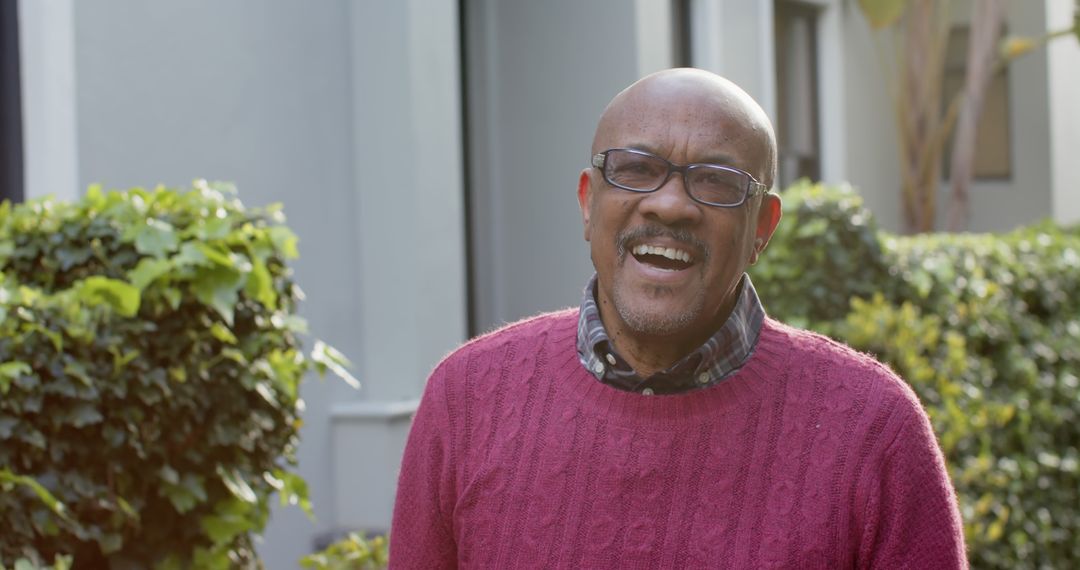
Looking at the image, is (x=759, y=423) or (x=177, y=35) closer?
(x=759, y=423)

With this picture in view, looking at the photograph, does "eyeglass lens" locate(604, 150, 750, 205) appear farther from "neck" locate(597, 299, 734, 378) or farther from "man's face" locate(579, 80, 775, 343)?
"neck" locate(597, 299, 734, 378)

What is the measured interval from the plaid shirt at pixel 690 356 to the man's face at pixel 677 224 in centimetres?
6

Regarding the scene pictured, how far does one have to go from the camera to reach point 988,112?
52.1 ft

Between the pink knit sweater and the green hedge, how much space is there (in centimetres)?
353

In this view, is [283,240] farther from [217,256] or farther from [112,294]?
[112,294]

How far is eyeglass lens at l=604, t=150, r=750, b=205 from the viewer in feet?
7.50

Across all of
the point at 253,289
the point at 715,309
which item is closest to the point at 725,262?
the point at 715,309

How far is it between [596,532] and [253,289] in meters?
1.86

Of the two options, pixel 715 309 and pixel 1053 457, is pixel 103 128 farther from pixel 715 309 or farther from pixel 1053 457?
pixel 1053 457

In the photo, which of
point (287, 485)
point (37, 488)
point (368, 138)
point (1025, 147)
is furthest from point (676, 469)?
point (1025, 147)

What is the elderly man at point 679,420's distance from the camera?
7.47 feet

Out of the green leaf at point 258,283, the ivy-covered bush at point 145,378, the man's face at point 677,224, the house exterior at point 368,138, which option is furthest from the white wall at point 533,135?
the man's face at point 677,224

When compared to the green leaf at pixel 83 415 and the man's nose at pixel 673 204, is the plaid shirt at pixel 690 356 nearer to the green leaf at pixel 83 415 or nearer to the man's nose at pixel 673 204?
→ the man's nose at pixel 673 204

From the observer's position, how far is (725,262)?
7.58 feet
